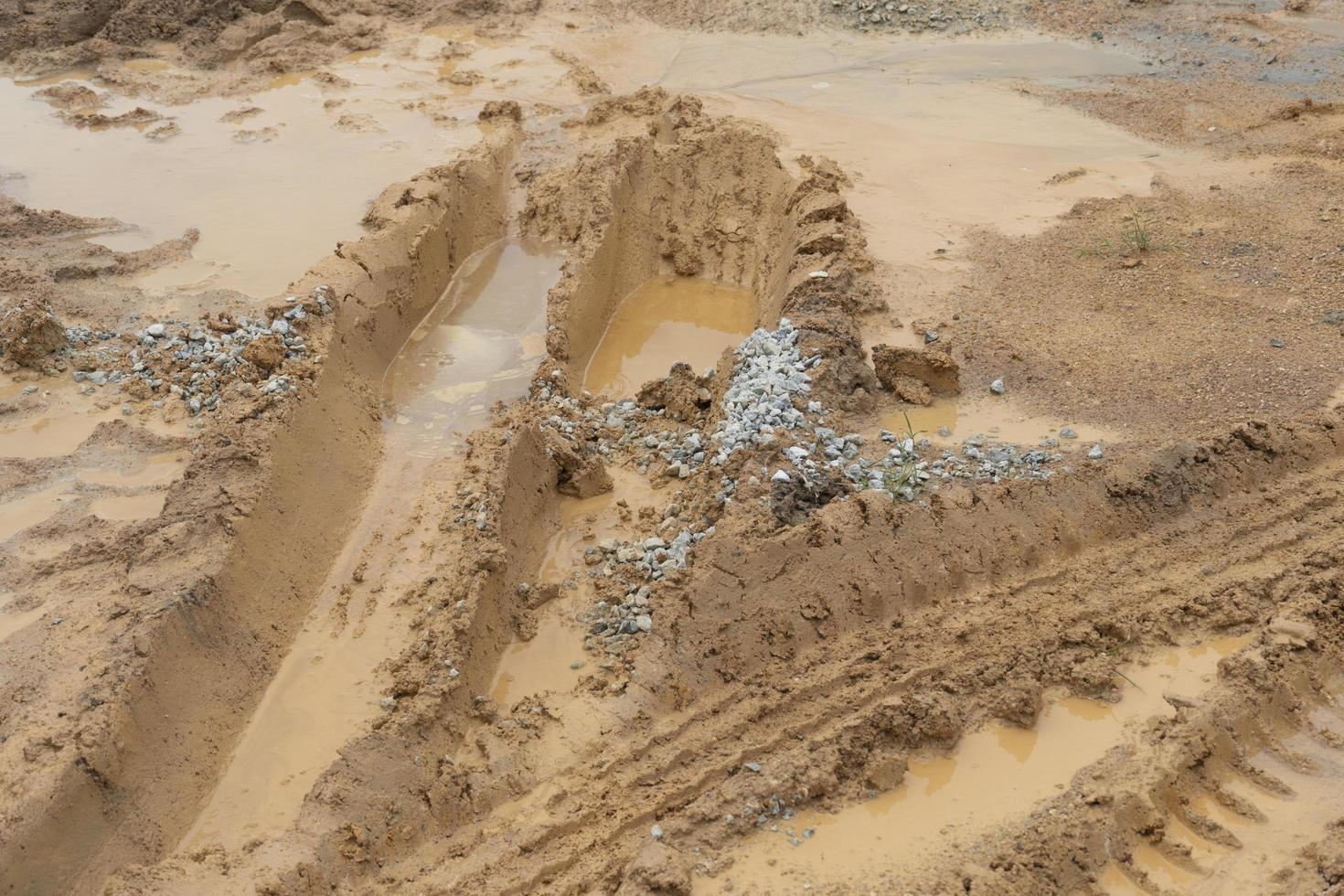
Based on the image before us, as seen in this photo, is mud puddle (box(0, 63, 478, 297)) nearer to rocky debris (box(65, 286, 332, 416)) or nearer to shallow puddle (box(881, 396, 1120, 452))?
rocky debris (box(65, 286, 332, 416))

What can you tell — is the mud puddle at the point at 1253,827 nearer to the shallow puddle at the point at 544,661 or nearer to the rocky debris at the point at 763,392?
the shallow puddle at the point at 544,661

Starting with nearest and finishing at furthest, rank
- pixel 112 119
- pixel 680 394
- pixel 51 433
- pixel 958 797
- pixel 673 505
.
Answer: pixel 958 797 → pixel 673 505 → pixel 51 433 → pixel 680 394 → pixel 112 119

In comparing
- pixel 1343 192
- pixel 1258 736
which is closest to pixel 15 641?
pixel 1258 736

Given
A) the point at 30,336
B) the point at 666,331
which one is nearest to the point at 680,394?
the point at 666,331

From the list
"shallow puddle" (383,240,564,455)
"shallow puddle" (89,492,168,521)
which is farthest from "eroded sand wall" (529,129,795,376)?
"shallow puddle" (89,492,168,521)

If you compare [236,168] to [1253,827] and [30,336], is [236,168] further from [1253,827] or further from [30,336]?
[1253,827]

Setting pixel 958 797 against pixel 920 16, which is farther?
pixel 920 16

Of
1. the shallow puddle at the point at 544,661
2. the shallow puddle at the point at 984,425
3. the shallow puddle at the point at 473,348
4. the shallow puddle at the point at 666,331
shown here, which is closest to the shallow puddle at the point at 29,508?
the shallow puddle at the point at 473,348
